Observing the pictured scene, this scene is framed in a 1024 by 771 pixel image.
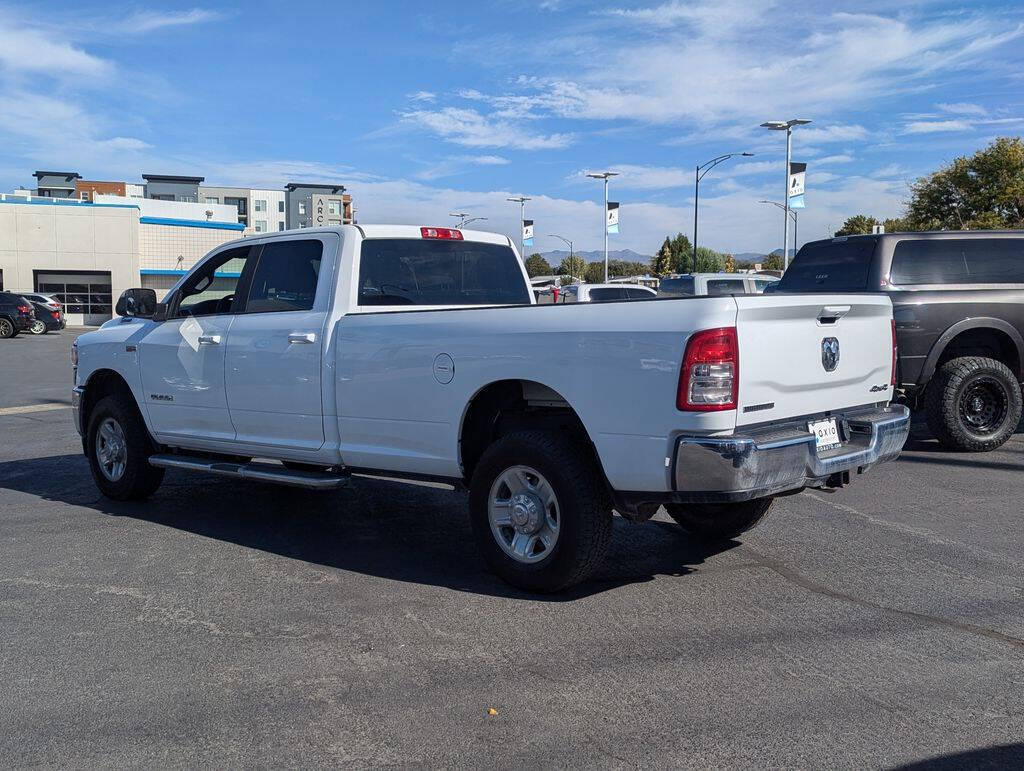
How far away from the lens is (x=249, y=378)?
6.49 metres

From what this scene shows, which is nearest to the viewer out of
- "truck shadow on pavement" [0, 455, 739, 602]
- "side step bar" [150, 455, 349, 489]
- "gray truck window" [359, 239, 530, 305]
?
"truck shadow on pavement" [0, 455, 739, 602]

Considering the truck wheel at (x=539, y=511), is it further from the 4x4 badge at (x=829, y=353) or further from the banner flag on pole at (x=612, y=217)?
the banner flag on pole at (x=612, y=217)

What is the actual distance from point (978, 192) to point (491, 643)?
41.9 m

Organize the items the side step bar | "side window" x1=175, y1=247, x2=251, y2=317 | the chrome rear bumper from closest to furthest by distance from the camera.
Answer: the chrome rear bumper < the side step bar < "side window" x1=175, y1=247, x2=251, y2=317

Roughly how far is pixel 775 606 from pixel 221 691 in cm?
277

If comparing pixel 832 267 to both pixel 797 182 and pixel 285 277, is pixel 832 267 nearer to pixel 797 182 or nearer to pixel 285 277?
pixel 285 277

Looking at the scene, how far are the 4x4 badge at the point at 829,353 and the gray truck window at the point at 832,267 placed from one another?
4671 mm

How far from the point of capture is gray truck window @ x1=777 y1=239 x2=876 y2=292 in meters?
9.66

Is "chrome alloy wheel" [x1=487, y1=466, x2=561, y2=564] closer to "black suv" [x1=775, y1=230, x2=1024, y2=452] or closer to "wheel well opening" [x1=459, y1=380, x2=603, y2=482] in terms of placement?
"wheel well opening" [x1=459, y1=380, x2=603, y2=482]

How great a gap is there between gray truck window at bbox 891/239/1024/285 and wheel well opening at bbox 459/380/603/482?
5.54 metres

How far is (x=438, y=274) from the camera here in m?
6.77

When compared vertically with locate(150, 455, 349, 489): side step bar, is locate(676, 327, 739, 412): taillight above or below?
above

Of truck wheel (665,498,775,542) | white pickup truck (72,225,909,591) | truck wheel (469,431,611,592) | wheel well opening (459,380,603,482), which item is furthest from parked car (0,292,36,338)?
truck wheel (469,431,611,592)

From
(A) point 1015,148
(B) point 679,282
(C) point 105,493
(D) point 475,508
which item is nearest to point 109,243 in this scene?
(B) point 679,282
